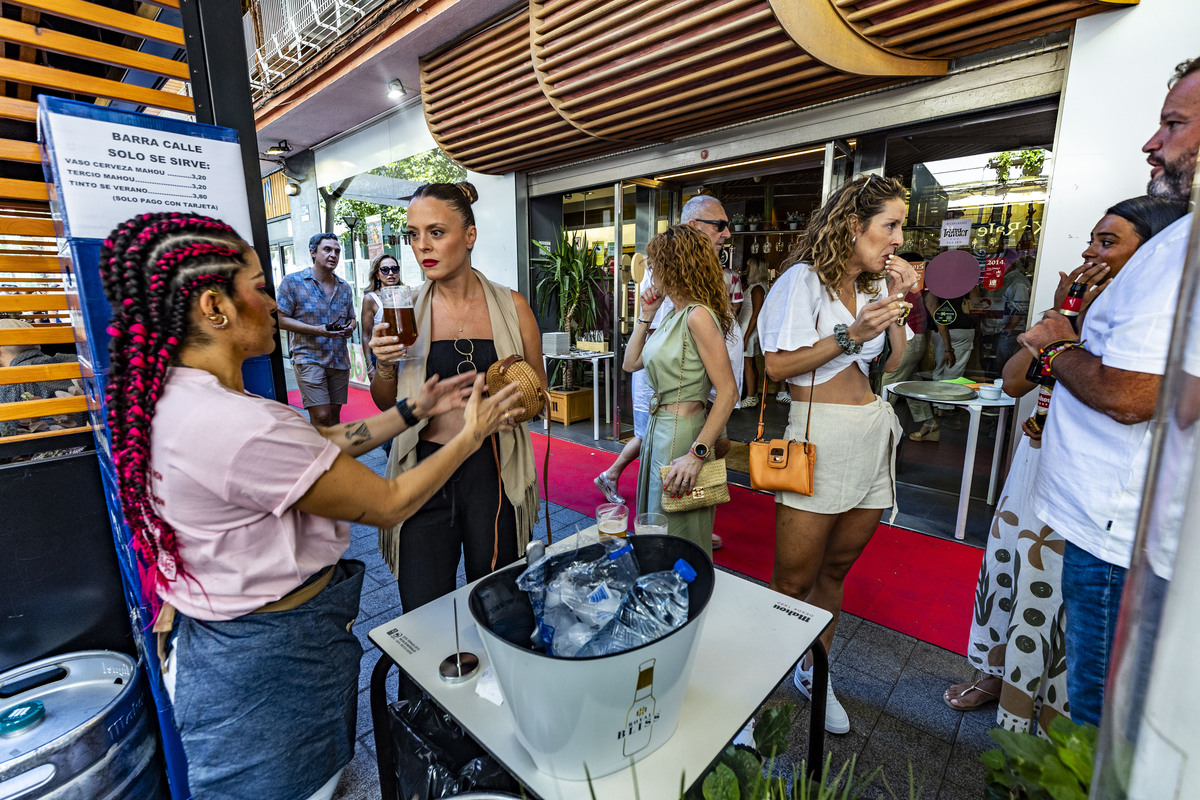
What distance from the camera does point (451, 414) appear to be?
5.89 feet

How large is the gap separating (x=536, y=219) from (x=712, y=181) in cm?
207

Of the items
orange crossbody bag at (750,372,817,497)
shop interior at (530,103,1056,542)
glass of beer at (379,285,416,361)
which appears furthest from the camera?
shop interior at (530,103,1056,542)

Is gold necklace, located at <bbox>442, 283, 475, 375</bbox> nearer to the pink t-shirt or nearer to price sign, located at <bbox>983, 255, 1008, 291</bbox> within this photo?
the pink t-shirt

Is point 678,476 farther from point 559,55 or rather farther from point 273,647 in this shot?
point 559,55

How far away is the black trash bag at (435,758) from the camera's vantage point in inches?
41.3

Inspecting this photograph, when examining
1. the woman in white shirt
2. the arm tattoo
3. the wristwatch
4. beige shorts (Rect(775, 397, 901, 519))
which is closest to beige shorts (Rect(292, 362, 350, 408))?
the arm tattoo

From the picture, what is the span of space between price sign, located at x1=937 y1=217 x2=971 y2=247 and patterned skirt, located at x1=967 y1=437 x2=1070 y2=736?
2.07 m

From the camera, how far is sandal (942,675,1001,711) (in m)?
2.06

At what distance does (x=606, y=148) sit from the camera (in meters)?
4.90

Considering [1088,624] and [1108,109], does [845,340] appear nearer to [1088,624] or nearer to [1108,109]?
[1088,624]

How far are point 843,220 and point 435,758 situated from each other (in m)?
1.88

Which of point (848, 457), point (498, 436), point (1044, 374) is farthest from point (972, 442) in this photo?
point (498, 436)

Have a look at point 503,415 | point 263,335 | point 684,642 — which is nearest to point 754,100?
point 503,415

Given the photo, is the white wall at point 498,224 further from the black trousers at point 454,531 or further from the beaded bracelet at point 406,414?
the beaded bracelet at point 406,414
